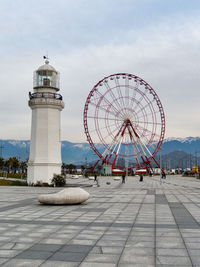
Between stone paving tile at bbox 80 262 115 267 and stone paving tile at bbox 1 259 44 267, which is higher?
stone paving tile at bbox 1 259 44 267

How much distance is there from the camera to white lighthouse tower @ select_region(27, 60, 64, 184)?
31516 millimetres

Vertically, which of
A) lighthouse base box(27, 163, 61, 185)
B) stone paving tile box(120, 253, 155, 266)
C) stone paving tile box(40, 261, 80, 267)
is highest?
lighthouse base box(27, 163, 61, 185)

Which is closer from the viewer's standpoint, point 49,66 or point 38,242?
point 38,242

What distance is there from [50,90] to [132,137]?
25625 mm

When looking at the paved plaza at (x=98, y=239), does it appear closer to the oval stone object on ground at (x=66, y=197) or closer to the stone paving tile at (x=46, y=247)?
the stone paving tile at (x=46, y=247)

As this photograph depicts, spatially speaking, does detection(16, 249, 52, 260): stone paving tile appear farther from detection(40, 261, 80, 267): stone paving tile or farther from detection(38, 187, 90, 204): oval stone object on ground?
detection(38, 187, 90, 204): oval stone object on ground

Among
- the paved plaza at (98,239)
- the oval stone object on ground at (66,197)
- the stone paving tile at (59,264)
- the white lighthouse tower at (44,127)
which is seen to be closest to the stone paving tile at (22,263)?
the paved plaza at (98,239)

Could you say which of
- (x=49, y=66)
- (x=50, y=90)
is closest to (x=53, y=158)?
(x=50, y=90)

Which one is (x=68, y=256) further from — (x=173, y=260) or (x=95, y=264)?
(x=173, y=260)

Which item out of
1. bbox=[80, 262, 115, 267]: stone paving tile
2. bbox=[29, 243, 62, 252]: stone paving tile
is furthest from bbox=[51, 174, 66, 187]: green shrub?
bbox=[80, 262, 115, 267]: stone paving tile

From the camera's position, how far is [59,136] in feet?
108

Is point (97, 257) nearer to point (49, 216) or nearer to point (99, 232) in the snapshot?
point (99, 232)

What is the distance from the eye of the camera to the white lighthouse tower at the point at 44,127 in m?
31.5

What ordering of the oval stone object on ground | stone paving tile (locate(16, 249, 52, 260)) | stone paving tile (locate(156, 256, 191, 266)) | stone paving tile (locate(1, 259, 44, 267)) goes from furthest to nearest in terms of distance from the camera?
the oval stone object on ground
stone paving tile (locate(16, 249, 52, 260))
stone paving tile (locate(156, 256, 191, 266))
stone paving tile (locate(1, 259, 44, 267))
